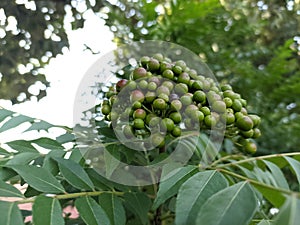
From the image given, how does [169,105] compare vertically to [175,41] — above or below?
below

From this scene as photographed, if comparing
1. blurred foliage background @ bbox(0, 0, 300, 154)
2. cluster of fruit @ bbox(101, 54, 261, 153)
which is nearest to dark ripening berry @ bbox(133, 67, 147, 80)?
cluster of fruit @ bbox(101, 54, 261, 153)

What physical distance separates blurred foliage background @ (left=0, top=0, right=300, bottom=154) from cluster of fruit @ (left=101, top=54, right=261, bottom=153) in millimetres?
982

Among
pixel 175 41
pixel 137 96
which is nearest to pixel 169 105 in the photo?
pixel 137 96

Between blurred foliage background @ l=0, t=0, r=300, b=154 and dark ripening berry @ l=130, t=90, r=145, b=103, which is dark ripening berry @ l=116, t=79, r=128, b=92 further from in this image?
blurred foliage background @ l=0, t=0, r=300, b=154

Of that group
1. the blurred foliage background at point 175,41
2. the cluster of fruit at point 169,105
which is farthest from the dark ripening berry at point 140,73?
the blurred foliage background at point 175,41

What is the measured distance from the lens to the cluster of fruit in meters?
0.57

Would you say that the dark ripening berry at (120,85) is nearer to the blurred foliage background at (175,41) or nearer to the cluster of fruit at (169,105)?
the cluster of fruit at (169,105)

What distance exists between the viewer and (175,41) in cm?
165

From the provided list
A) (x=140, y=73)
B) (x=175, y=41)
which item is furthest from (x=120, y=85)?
(x=175, y=41)

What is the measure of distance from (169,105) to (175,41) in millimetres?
1097

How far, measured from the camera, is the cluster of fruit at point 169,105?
570mm

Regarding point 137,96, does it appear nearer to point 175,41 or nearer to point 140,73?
point 140,73

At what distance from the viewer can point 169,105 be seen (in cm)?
58

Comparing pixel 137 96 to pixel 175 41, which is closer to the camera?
pixel 137 96
